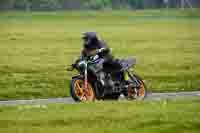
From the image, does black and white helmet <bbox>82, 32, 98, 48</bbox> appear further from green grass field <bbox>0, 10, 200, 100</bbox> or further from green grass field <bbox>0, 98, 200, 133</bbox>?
green grass field <bbox>0, 10, 200, 100</bbox>

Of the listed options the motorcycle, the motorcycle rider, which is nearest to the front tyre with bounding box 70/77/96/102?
the motorcycle

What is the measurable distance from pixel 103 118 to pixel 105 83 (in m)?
4.96

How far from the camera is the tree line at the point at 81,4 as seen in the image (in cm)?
13488

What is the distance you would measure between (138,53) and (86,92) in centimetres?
3007

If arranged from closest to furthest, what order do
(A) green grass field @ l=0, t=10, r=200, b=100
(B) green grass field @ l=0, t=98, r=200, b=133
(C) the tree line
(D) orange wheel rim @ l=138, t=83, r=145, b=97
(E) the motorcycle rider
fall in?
(B) green grass field @ l=0, t=98, r=200, b=133 → (E) the motorcycle rider → (D) orange wheel rim @ l=138, t=83, r=145, b=97 → (A) green grass field @ l=0, t=10, r=200, b=100 → (C) the tree line

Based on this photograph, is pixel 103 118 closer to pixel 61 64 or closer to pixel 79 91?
pixel 79 91

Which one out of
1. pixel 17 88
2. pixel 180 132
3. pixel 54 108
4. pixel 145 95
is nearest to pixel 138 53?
pixel 17 88

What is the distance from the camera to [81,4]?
5694 inches

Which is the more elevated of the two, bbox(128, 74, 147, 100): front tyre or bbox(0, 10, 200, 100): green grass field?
bbox(128, 74, 147, 100): front tyre

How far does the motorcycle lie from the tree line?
357ft

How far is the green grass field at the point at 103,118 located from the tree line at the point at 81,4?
112m

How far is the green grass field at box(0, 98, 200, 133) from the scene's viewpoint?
1307 centimetres

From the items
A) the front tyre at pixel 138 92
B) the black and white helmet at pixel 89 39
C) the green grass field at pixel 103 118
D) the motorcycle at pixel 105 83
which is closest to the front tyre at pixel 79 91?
the motorcycle at pixel 105 83

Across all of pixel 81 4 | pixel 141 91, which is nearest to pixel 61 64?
pixel 141 91
